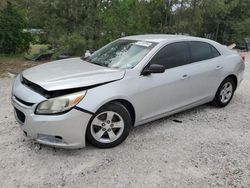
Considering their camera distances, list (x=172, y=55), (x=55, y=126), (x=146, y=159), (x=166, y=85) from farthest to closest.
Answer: (x=172, y=55)
(x=166, y=85)
(x=146, y=159)
(x=55, y=126)

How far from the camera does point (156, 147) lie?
13.2 ft

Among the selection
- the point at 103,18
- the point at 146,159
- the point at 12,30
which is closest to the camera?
the point at 146,159

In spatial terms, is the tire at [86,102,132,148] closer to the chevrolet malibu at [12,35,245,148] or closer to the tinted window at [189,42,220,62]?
the chevrolet malibu at [12,35,245,148]

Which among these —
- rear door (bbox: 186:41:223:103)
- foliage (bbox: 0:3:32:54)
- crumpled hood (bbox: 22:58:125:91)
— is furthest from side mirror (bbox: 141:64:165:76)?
foliage (bbox: 0:3:32:54)

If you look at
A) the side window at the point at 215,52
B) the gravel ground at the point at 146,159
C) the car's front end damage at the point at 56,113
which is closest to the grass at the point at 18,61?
the gravel ground at the point at 146,159

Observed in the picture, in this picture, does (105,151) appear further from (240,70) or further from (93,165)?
(240,70)

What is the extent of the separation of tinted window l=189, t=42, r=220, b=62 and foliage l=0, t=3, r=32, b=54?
8153 millimetres

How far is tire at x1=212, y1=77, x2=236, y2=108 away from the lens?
5.52 m

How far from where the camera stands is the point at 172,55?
4695 millimetres

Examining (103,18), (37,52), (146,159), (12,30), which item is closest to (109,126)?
(146,159)

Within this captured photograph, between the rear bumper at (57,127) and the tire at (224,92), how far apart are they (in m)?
2.89

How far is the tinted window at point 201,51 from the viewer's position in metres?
5.04

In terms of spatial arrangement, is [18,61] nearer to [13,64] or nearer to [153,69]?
[13,64]

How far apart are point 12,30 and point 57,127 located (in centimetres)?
896
